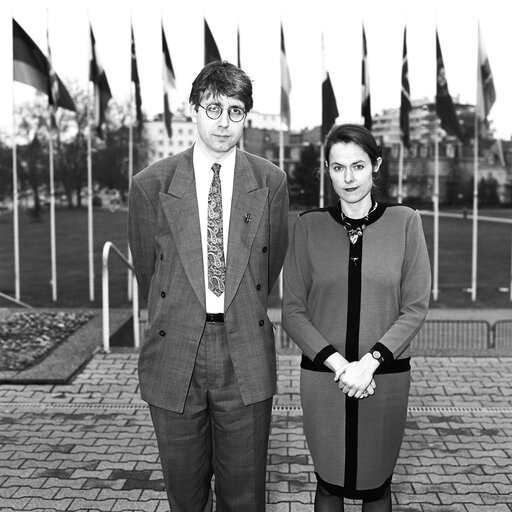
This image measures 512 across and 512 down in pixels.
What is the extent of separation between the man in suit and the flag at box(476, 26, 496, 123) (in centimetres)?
1221

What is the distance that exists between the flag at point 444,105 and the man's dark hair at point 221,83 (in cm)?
1213

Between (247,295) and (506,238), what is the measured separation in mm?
26989

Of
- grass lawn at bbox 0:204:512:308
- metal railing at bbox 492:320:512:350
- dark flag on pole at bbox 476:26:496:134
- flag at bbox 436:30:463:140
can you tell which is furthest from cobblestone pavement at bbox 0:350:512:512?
dark flag on pole at bbox 476:26:496:134

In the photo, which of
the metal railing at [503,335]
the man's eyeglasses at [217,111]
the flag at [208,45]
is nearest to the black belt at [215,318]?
the man's eyeglasses at [217,111]

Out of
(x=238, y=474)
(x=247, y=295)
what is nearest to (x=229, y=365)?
(x=247, y=295)

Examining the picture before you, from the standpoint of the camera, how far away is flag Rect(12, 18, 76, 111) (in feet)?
43.1

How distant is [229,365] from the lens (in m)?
2.75

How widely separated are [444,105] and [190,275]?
491 inches

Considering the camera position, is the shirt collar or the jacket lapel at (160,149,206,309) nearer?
the jacket lapel at (160,149,206,309)

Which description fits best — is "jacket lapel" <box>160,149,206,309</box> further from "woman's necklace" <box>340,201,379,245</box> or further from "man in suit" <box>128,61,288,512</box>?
"woman's necklace" <box>340,201,379,245</box>

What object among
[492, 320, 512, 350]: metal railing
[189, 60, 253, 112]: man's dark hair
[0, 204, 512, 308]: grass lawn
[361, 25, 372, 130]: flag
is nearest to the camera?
[189, 60, 253, 112]: man's dark hair

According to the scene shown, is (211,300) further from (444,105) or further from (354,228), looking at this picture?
(444,105)

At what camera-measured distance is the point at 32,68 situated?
529 inches

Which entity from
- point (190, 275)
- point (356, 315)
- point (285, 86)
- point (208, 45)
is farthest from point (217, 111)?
point (285, 86)
